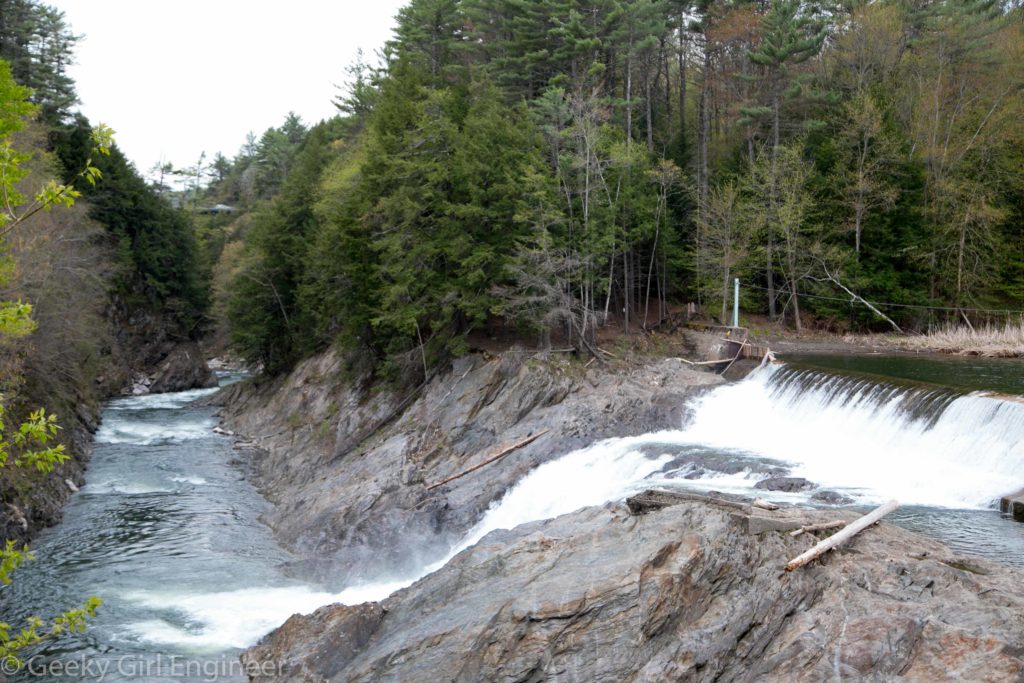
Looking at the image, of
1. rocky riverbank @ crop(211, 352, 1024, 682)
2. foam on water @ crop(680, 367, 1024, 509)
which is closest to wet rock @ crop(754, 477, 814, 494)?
rocky riverbank @ crop(211, 352, 1024, 682)

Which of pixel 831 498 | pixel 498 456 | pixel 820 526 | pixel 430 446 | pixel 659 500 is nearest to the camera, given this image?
pixel 820 526

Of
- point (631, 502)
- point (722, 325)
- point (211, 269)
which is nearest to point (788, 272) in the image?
point (722, 325)

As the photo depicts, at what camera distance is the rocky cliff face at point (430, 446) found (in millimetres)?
18562

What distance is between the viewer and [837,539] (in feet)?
32.6

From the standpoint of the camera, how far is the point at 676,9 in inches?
1635

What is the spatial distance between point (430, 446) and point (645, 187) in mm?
17064

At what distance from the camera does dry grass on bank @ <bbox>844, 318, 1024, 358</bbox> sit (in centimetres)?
2520

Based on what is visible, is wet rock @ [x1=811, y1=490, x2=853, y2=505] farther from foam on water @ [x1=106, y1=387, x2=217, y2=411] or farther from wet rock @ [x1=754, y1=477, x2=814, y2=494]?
foam on water @ [x1=106, y1=387, x2=217, y2=411]

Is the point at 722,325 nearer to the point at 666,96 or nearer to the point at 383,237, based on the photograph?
the point at 383,237

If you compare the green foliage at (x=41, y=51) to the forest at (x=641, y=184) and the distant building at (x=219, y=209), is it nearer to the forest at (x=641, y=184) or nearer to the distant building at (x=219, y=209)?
the forest at (x=641, y=184)

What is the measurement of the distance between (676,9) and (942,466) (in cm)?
3305

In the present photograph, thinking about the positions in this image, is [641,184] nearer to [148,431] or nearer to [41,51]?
[148,431]

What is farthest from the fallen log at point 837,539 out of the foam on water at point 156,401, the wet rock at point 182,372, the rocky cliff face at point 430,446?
the wet rock at point 182,372

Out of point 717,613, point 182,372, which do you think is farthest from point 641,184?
point 182,372
